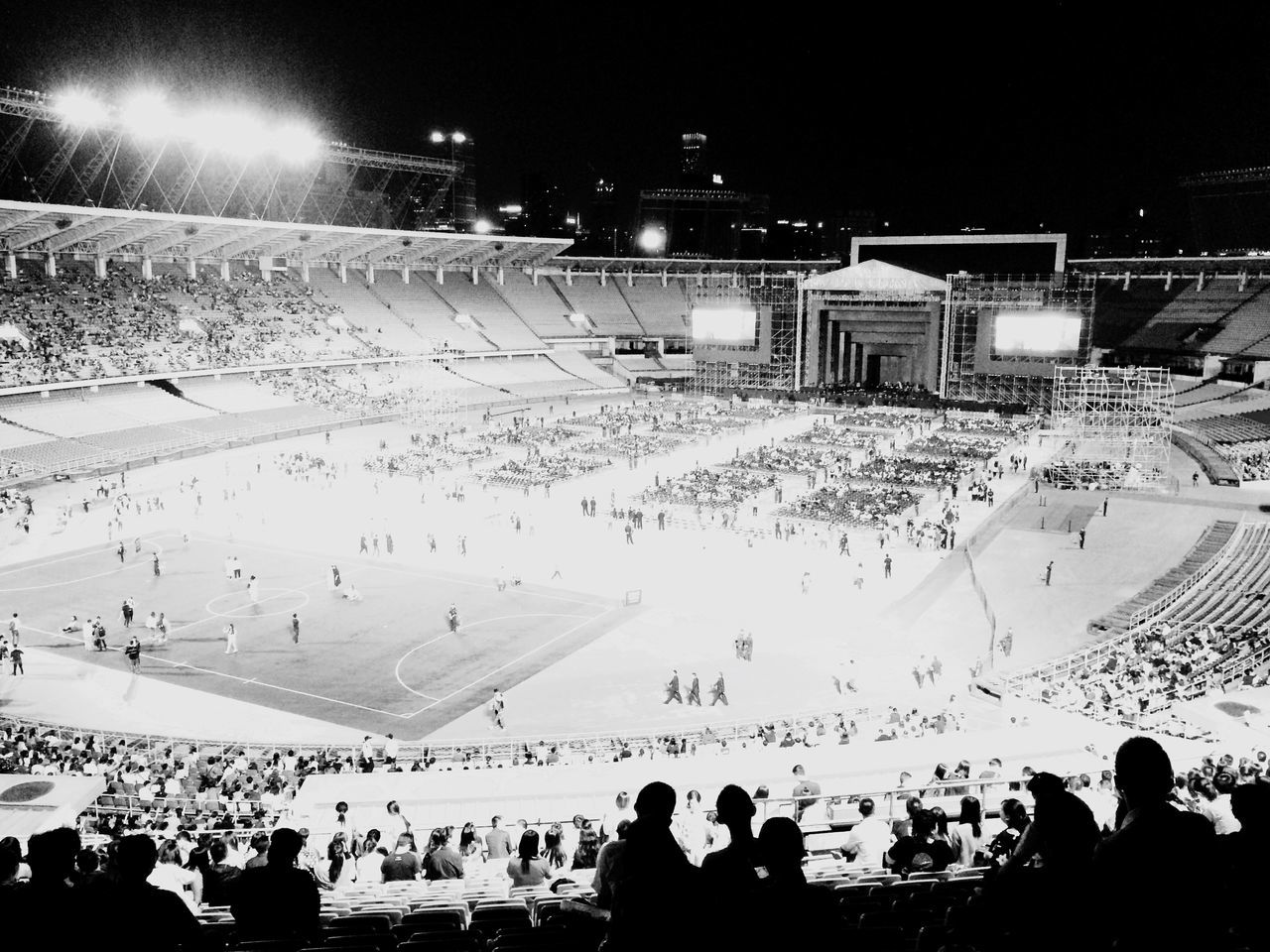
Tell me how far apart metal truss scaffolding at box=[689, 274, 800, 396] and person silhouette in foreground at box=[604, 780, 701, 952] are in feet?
239

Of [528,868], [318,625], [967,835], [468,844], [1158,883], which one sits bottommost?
[318,625]

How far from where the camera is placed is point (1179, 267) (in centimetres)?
7488

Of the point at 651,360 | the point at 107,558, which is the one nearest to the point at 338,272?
the point at 651,360

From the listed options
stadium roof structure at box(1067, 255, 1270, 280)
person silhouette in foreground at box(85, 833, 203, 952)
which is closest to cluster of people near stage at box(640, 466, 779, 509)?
person silhouette in foreground at box(85, 833, 203, 952)

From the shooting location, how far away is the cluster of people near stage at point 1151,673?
18.6m

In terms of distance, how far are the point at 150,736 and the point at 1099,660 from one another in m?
19.8

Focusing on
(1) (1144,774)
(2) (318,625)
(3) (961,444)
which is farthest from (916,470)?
(1) (1144,774)

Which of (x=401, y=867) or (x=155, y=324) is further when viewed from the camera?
(x=155, y=324)

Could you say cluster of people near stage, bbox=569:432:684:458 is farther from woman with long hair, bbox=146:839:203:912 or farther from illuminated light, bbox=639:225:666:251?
illuminated light, bbox=639:225:666:251

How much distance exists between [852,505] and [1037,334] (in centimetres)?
3278

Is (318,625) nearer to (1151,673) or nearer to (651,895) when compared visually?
(1151,673)

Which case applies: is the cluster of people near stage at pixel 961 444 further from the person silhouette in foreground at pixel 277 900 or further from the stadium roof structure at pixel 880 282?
the person silhouette in foreground at pixel 277 900

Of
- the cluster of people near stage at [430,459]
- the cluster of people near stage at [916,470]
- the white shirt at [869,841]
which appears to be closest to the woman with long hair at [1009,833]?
the white shirt at [869,841]

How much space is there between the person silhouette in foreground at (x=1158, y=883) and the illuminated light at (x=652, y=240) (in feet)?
406
